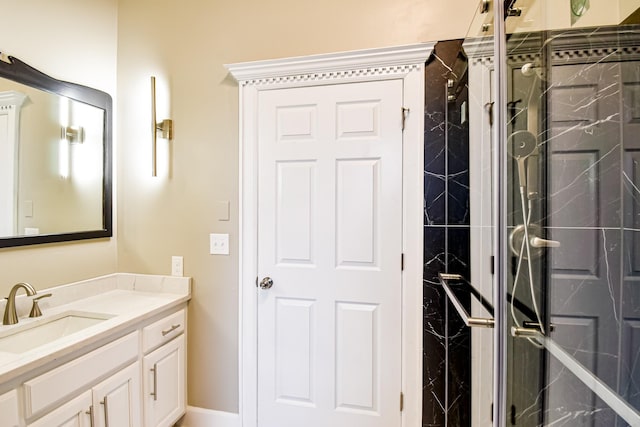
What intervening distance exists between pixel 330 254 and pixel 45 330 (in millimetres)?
1419

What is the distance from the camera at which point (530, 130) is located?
1.12m

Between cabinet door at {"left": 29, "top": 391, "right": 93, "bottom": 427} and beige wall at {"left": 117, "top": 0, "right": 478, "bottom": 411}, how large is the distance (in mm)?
666

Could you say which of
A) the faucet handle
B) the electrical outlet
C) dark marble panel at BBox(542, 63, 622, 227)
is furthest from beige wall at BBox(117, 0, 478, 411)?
dark marble panel at BBox(542, 63, 622, 227)

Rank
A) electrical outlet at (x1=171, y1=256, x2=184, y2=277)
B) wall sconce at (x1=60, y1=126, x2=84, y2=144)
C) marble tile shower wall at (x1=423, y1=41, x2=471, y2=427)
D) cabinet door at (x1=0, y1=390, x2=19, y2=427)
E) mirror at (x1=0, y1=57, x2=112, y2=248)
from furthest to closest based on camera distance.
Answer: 1. electrical outlet at (x1=171, y1=256, x2=184, y2=277)
2. wall sconce at (x1=60, y1=126, x2=84, y2=144)
3. marble tile shower wall at (x1=423, y1=41, x2=471, y2=427)
4. mirror at (x1=0, y1=57, x2=112, y2=248)
5. cabinet door at (x1=0, y1=390, x2=19, y2=427)

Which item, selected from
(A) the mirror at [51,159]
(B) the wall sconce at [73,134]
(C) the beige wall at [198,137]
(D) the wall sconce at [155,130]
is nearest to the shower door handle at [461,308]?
(C) the beige wall at [198,137]

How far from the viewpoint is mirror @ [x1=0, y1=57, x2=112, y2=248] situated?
1446 millimetres

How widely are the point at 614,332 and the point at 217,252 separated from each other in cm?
184

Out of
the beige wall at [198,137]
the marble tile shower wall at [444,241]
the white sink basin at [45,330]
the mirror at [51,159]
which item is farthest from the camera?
the beige wall at [198,137]

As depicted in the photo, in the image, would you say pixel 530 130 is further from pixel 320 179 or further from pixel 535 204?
pixel 320 179

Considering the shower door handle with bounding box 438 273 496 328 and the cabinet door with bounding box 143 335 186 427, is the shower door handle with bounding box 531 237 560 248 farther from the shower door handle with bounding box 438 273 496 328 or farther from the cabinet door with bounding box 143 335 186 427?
the cabinet door with bounding box 143 335 186 427

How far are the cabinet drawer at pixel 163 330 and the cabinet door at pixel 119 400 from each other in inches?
4.4

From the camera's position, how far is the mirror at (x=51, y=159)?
145 cm

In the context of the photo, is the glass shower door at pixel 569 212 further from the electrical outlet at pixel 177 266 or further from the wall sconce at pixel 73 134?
the wall sconce at pixel 73 134

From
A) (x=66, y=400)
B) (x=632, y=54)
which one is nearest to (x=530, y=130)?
(x=632, y=54)
